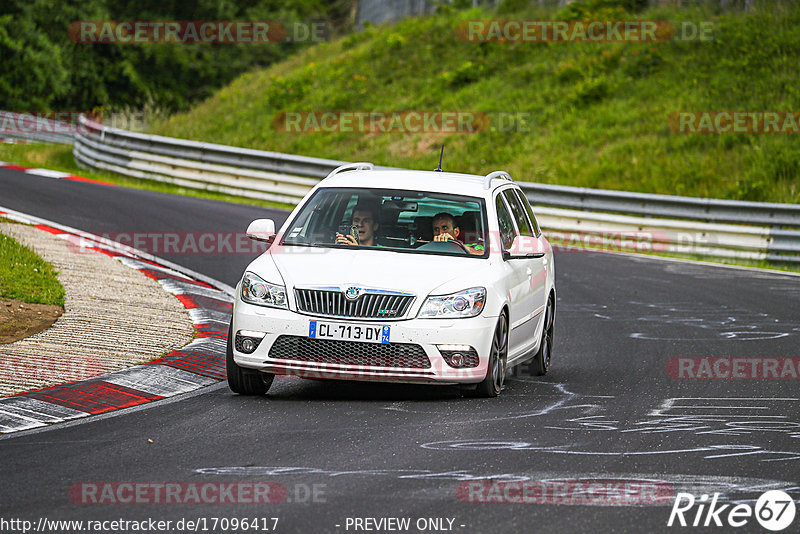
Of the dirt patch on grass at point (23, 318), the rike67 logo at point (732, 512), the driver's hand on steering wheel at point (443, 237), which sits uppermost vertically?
the driver's hand on steering wheel at point (443, 237)

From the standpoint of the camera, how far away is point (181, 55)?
167ft

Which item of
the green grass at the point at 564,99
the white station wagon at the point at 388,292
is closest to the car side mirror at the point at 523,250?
the white station wagon at the point at 388,292

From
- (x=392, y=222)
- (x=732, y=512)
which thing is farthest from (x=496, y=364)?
(x=732, y=512)

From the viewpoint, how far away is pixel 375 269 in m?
8.45

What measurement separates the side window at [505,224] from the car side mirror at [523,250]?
0.49 feet

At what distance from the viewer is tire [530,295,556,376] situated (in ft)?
33.4

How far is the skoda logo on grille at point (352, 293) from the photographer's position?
8.19m

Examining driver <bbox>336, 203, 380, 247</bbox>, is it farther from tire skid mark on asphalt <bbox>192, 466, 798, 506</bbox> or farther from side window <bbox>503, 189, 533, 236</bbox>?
tire skid mark on asphalt <bbox>192, 466, 798, 506</bbox>

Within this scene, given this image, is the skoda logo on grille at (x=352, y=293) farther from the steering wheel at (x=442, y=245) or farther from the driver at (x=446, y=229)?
the driver at (x=446, y=229)

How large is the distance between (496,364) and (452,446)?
1839mm

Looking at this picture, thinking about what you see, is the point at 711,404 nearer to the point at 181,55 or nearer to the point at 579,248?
the point at 579,248

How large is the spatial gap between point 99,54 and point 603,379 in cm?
4291

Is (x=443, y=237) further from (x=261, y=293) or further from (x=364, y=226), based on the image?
(x=261, y=293)

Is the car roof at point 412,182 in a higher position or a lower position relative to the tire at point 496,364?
higher
